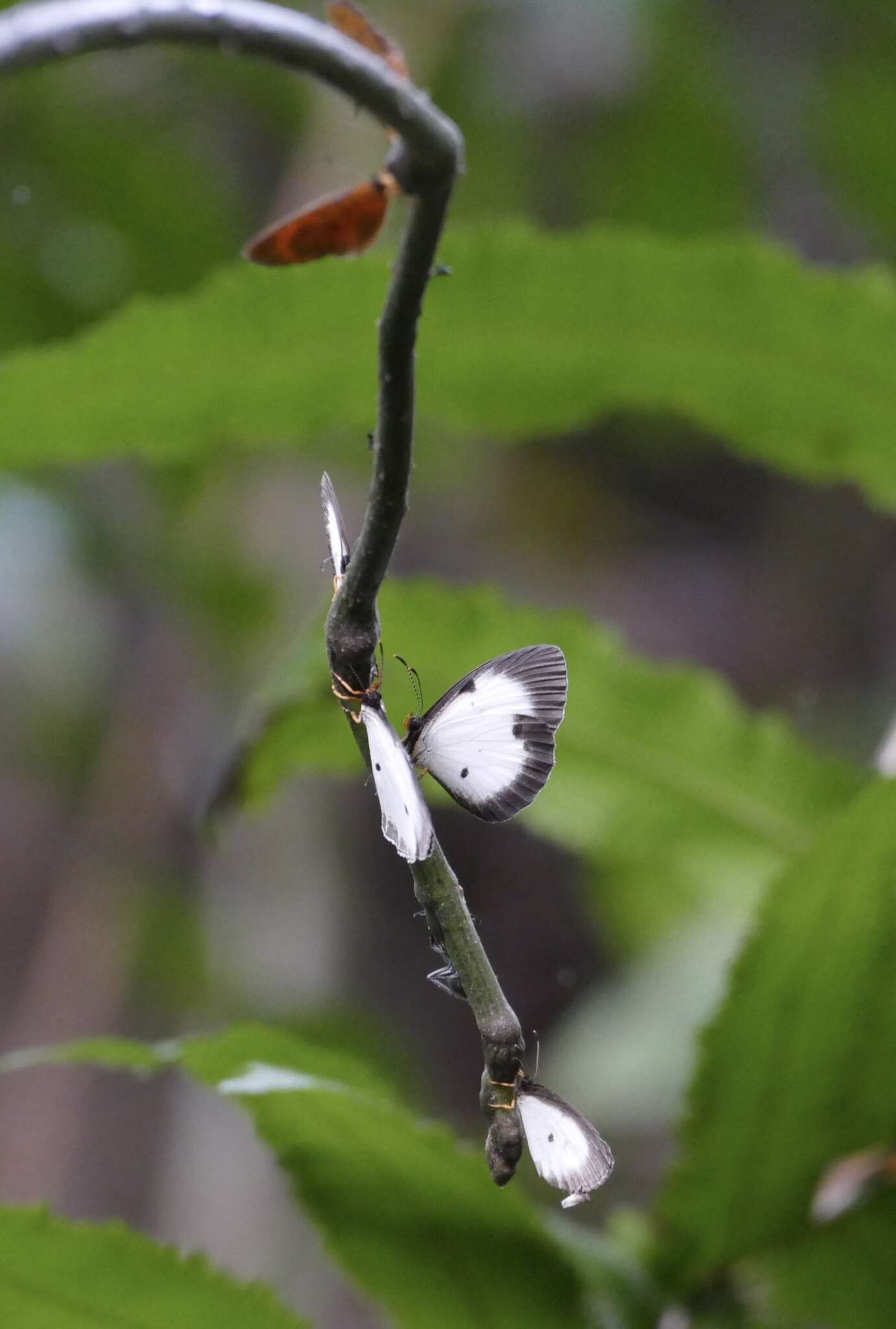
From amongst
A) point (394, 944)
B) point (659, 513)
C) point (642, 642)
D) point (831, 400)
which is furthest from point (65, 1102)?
point (831, 400)

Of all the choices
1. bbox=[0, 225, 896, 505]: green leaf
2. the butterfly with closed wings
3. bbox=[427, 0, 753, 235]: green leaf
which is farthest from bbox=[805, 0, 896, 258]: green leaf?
the butterfly with closed wings

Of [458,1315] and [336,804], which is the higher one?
[336,804]

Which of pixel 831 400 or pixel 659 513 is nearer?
pixel 831 400

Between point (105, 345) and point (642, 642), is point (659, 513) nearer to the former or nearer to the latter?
point (642, 642)

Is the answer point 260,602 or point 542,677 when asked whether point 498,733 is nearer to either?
point 542,677

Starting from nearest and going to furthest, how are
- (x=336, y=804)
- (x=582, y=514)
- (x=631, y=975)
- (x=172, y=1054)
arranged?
1. (x=172, y=1054)
2. (x=631, y=975)
3. (x=336, y=804)
4. (x=582, y=514)

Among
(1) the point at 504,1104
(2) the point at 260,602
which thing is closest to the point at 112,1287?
(1) the point at 504,1104

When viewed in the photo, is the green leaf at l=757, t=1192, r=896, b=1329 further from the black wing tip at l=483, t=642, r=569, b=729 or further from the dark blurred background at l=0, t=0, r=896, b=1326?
the dark blurred background at l=0, t=0, r=896, b=1326
